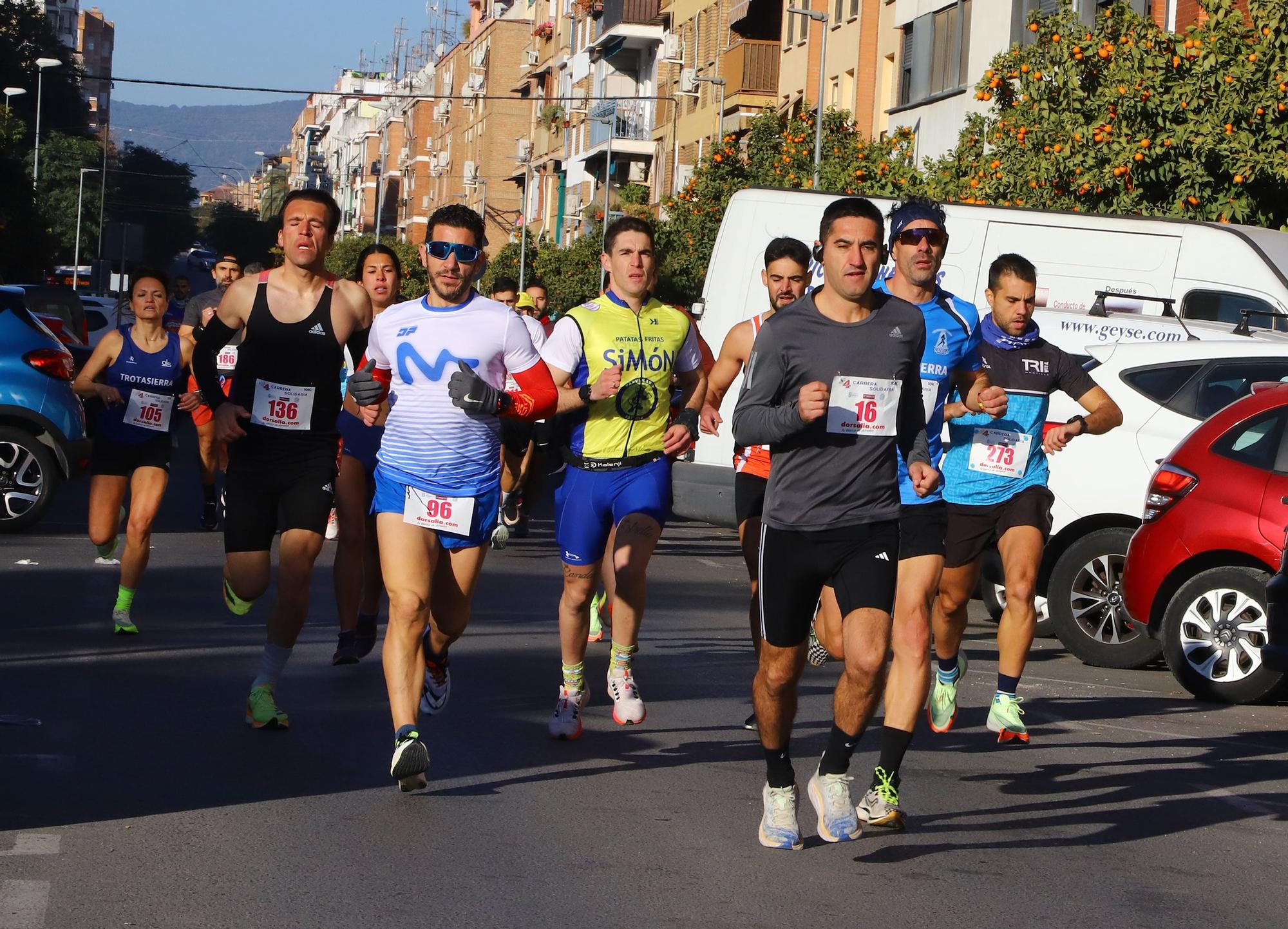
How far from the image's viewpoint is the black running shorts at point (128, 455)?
11008mm

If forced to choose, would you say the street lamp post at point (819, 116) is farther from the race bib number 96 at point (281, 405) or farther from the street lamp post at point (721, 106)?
the race bib number 96 at point (281, 405)

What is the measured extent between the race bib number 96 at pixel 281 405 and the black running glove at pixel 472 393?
1195 mm

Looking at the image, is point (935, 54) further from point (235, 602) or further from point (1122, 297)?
point (235, 602)

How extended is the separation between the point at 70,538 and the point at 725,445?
5141mm

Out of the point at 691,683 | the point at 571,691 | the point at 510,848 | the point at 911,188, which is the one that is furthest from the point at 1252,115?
the point at 510,848

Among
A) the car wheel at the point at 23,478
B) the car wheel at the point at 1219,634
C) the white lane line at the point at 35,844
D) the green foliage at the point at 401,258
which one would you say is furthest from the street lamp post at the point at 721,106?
the white lane line at the point at 35,844

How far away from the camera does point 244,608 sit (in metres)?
8.00

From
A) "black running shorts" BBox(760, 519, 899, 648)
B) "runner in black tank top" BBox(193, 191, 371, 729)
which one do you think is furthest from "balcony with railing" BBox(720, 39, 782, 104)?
"black running shorts" BBox(760, 519, 899, 648)

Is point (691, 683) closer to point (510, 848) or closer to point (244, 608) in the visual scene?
point (244, 608)

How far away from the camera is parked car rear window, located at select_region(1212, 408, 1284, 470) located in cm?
1022

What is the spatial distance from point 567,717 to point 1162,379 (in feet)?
18.0

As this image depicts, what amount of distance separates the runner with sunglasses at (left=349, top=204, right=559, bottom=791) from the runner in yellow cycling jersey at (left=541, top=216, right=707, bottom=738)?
0.80 metres

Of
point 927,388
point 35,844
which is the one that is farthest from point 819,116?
point 35,844

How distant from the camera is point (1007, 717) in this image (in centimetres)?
835
